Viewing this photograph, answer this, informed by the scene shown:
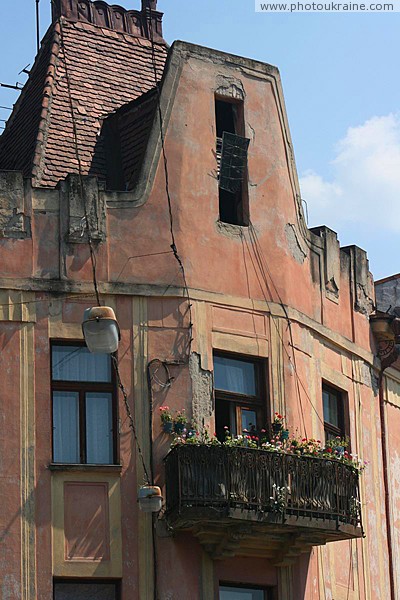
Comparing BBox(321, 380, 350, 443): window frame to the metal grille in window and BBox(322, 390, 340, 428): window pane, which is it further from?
the metal grille in window

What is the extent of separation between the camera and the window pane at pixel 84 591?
82.7 ft

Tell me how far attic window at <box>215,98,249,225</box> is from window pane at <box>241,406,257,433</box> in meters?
3.08

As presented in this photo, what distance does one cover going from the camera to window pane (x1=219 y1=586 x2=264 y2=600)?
2617 cm

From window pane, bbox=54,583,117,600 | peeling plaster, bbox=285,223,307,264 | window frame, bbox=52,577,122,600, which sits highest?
peeling plaster, bbox=285,223,307,264

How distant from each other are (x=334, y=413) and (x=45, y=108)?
23.0 feet

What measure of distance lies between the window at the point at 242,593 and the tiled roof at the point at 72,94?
7008 millimetres

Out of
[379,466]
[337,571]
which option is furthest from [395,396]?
[337,571]

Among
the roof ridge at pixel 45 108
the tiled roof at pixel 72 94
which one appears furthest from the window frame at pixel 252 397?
the roof ridge at pixel 45 108

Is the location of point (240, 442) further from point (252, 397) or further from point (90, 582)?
point (90, 582)

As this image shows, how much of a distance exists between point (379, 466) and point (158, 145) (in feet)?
22.4

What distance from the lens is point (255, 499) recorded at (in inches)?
996

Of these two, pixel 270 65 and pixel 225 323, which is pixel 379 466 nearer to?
pixel 225 323

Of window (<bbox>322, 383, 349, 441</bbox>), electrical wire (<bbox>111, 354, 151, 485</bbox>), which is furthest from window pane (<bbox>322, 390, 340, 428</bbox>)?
electrical wire (<bbox>111, 354, 151, 485</bbox>)

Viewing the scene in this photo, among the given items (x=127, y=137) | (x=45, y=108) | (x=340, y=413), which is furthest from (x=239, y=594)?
(x=45, y=108)
